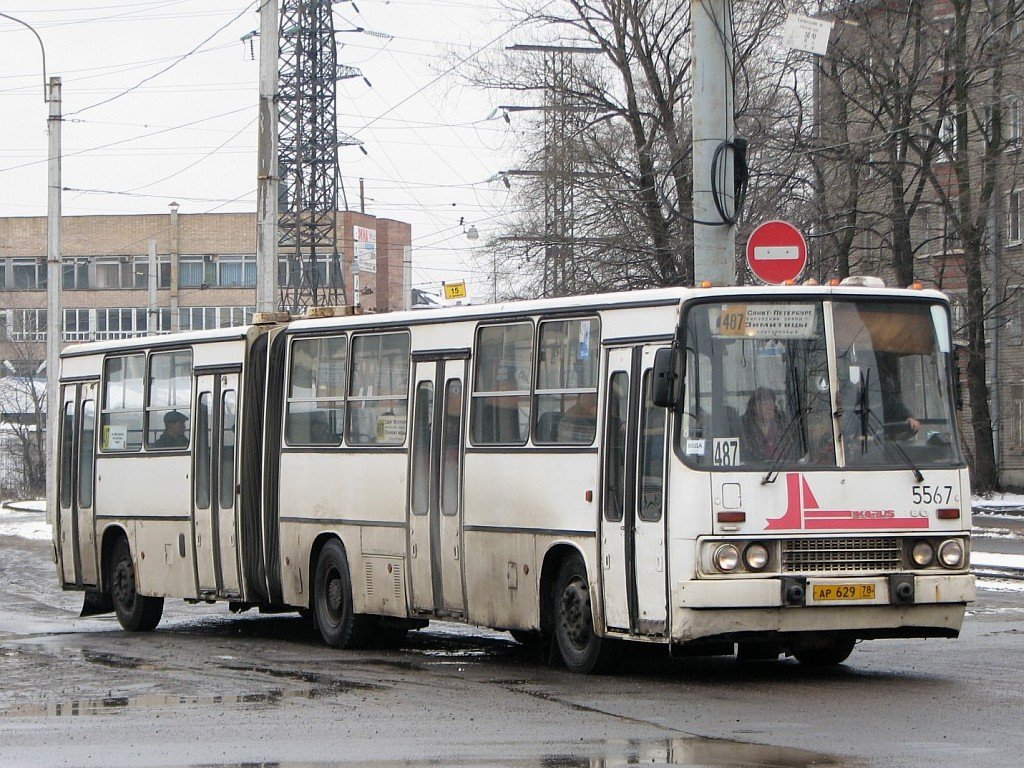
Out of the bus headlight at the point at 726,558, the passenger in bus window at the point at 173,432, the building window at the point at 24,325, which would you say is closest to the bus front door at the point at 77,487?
the passenger in bus window at the point at 173,432

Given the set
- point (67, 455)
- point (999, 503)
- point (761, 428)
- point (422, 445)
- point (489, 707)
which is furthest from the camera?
point (999, 503)

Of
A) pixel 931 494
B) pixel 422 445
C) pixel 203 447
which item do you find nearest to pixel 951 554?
pixel 931 494

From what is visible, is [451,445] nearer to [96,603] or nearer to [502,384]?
[502,384]

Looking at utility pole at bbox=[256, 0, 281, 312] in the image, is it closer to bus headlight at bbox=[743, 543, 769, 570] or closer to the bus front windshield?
the bus front windshield

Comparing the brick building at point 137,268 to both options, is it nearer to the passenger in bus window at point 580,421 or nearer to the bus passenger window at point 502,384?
the bus passenger window at point 502,384

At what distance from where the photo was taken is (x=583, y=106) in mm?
38531

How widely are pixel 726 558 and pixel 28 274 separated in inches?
3845

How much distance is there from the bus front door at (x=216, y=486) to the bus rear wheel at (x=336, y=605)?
4.46ft

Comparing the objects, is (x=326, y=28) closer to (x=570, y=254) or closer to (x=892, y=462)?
(x=570, y=254)

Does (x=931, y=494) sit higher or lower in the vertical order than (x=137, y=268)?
lower

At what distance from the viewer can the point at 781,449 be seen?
11969mm

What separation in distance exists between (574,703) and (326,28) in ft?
164

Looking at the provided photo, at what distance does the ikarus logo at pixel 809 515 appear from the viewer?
11812 mm

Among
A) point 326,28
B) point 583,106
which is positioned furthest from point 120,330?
point 583,106
